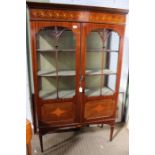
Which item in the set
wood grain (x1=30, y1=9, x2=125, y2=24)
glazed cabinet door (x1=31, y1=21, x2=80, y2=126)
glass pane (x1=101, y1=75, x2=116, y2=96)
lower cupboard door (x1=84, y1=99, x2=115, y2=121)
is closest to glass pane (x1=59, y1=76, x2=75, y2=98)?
glazed cabinet door (x1=31, y1=21, x2=80, y2=126)

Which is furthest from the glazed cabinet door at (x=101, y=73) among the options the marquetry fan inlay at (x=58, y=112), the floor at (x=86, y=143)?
the floor at (x=86, y=143)

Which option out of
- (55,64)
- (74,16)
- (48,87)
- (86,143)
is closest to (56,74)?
(55,64)

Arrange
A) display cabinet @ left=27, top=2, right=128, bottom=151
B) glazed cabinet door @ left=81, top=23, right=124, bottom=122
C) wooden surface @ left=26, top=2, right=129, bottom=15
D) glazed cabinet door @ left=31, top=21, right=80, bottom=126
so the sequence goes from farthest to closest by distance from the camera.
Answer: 1. glazed cabinet door @ left=81, top=23, right=124, bottom=122
2. glazed cabinet door @ left=31, top=21, right=80, bottom=126
3. display cabinet @ left=27, top=2, right=128, bottom=151
4. wooden surface @ left=26, top=2, right=129, bottom=15

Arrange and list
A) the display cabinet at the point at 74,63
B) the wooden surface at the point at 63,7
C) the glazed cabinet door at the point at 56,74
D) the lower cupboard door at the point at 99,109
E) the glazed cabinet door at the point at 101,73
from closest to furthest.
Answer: the wooden surface at the point at 63,7
the display cabinet at the point at 74,63
the glazed cabinet door at the point at 56,74
the glazed cabinet door at the point at 101,73
the lower cupboard door at the point at 99,109

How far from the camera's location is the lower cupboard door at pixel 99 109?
1.82 metres

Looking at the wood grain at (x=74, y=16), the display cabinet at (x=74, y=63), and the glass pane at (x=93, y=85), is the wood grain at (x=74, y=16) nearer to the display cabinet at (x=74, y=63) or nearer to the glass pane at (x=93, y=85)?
the display cabinet at (x=74, y=63)

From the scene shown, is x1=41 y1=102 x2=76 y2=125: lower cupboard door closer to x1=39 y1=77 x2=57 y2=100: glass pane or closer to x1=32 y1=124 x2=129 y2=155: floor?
x1=39 y1=77 x2=57 y2=100: glass pane

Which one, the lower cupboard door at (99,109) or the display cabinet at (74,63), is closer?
the display cabinet at (74,63)

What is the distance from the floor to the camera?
1.85m

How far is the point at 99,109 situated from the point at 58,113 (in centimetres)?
54

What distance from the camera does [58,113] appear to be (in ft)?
5.68

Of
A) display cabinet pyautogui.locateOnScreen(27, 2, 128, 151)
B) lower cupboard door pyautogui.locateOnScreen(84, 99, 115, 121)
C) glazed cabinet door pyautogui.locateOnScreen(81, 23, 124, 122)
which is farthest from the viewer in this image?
lower cupboard door pyautogui.locateOnScreen(84, 99, 115, 121)

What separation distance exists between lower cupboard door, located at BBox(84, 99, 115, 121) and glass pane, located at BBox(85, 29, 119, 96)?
0.37ft
